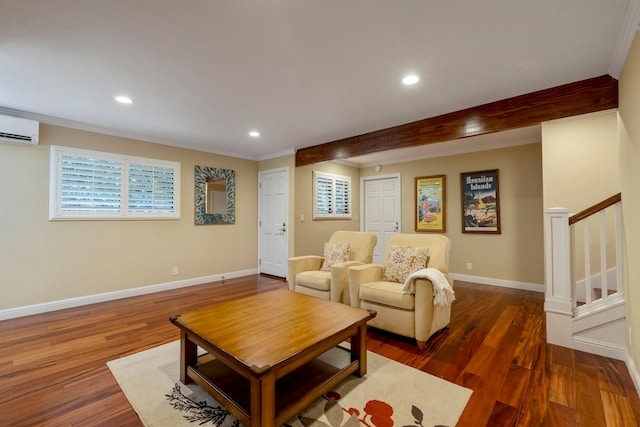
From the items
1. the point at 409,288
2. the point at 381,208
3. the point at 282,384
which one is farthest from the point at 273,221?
the point at 282,384

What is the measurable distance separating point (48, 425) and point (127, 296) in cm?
273

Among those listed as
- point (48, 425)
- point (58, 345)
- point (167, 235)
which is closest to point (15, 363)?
point (58, 345)

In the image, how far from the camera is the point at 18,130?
10.4 feet

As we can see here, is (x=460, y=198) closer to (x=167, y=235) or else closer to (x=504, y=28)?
(x=504, y=28)

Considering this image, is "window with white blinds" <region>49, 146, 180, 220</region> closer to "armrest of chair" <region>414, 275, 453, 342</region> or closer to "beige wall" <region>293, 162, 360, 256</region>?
"beige wall" <region>293, 162, 360, 256</region>

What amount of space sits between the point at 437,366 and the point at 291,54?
2.64 metres

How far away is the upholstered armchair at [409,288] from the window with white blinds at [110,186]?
3.25 meters

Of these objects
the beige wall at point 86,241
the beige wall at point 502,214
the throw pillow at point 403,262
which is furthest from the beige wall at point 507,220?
the beige wall at point 86,241

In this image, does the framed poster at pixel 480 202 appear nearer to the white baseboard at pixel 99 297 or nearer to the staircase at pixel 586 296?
the staircase at pixel 586 296

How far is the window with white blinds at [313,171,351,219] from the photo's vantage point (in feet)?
18.1

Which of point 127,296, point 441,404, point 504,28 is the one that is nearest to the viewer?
point 441,404

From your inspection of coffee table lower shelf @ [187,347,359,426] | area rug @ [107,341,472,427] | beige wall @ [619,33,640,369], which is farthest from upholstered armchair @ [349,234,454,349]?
beige wall @ [619,33,640,369]

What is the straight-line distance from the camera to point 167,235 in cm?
444

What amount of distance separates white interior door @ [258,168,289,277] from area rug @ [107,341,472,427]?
3.13m
